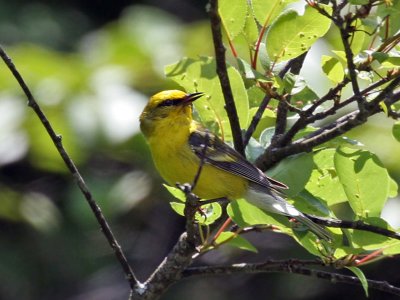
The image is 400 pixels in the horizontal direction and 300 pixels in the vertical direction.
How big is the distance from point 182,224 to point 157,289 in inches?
138

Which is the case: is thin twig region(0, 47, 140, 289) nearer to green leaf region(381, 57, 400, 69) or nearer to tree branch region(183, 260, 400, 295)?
Answer: tree branch region(183, 260, 400, 295)

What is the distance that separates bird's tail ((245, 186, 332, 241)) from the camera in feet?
8.46

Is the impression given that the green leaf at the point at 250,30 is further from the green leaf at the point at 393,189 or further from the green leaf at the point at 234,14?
the green leaf at the point at 393,189

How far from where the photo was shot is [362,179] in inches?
101

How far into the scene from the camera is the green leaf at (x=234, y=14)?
265 centimetres

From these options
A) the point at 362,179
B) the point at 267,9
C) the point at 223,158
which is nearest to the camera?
the point at 362,179

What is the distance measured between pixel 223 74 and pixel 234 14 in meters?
0.28

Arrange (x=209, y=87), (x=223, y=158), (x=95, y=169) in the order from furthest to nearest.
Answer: (x=95, y=169) → (x=223, y=158) → (x=209, y=87)

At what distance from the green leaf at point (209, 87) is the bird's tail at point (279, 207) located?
0.24m

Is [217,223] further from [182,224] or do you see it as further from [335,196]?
[182,224]

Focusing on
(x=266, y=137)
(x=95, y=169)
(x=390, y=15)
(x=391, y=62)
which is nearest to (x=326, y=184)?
(x=266, y=137)

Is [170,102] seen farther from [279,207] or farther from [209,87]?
[279,207]

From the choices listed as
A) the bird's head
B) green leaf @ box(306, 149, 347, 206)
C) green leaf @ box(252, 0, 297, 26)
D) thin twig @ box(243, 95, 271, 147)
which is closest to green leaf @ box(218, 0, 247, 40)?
green leaf @ box(252, 0, 297, 26)

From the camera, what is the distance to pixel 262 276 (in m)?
6.07
